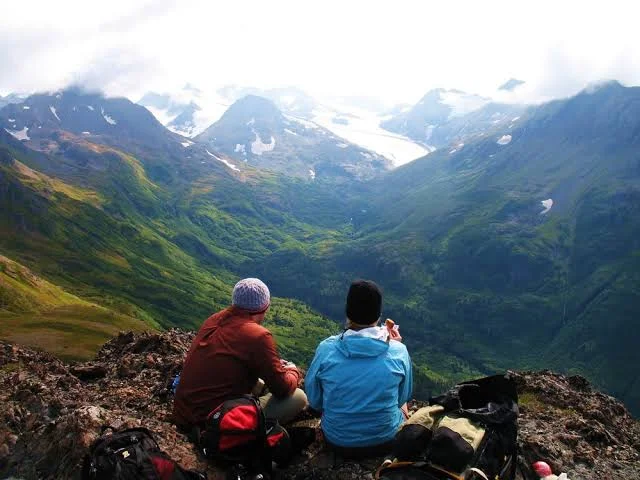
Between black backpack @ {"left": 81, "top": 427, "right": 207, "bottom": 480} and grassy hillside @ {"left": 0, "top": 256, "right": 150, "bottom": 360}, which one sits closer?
black backpack @ {"left": 81, "top": 427, "right": 207, "bottom": 480}

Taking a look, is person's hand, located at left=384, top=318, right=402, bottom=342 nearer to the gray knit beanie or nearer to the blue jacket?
the blue jacket

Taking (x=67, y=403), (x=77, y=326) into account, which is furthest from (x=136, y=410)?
(x=77, y=326)

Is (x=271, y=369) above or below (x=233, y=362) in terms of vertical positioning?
below

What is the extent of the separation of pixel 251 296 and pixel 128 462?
16.0ft

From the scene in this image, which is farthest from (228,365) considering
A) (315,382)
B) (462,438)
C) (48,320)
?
(48,320)

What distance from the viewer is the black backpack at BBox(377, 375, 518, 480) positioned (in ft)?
31.0

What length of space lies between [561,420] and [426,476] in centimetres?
1207

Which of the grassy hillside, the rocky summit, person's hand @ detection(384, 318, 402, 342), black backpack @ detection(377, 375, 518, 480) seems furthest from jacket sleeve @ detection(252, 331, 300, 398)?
the grassy hillside

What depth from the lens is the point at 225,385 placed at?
41.9 ft

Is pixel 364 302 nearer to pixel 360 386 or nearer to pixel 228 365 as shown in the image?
pixel 360 386

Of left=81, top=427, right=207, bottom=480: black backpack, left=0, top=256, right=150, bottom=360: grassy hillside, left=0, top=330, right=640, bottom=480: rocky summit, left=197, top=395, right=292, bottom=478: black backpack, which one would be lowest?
left=0, top=256, right=150, bottom=360: grassy hillside

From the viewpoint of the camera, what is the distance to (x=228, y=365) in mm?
12727

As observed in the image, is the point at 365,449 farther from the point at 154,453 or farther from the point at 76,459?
the point at 76,459

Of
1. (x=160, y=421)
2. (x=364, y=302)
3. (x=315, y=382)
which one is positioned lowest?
(x=160, y=421)
